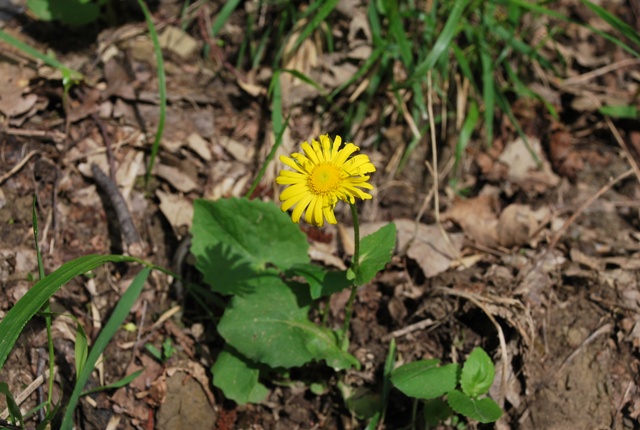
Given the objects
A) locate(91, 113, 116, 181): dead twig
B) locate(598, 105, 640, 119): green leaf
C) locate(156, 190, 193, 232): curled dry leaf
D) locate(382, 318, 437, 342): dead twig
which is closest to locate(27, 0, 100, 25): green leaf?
locate(91, 113, 116, 181): dead twig

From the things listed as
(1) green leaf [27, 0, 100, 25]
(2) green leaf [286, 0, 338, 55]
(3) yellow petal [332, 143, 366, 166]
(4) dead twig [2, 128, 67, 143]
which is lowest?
(3) yellow petal [332, 143, 366, 166]

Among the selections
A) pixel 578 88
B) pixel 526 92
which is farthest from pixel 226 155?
pixel 578 88

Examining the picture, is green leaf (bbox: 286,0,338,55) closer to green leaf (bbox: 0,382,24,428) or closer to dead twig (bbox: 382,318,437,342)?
dead twig (bbox: 382,318,437,342)

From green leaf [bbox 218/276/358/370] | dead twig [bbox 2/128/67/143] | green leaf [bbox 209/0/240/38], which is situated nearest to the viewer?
green leaf [bbox 218/276/358/370]

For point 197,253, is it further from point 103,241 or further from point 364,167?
point 364,167

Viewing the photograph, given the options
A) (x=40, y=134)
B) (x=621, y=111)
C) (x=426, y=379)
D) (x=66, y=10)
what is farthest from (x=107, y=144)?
(x=621, y=111)
